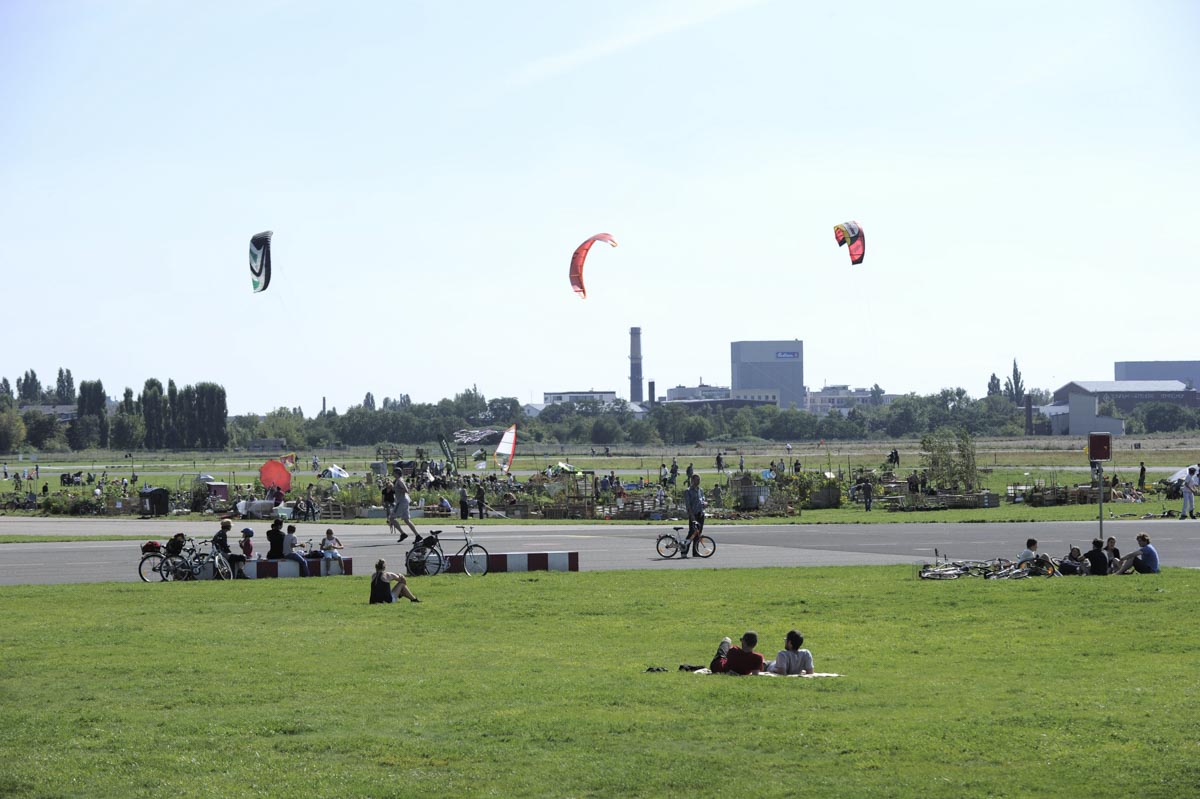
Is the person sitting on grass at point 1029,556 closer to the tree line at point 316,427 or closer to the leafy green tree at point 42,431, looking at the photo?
the tree line at point 316,427

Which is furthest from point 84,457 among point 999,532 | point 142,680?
point 142,680

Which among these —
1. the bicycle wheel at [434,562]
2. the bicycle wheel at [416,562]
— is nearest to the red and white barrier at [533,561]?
the bicycle wheel at [434,562]

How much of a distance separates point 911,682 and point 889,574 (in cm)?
1220

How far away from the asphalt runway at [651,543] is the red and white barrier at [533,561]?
38.1 inches

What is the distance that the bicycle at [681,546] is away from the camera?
30375 millimetres

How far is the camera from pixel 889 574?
985 inches

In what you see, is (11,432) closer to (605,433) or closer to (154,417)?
(154,417)

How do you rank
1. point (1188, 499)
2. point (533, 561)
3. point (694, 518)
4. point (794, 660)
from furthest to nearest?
1. point (1188, 499)
2. point (694, 518)
3. point (533, 561)
4. point (794, 660)

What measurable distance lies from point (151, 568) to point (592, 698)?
1607 cm

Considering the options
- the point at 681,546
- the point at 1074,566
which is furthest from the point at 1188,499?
the point at 681,546

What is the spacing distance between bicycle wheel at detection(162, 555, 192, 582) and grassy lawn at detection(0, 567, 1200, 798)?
3508 millimetres

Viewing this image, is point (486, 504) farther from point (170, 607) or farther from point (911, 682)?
point (911, 682)

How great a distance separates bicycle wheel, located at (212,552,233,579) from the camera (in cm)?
2472

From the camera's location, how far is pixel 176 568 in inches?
975
